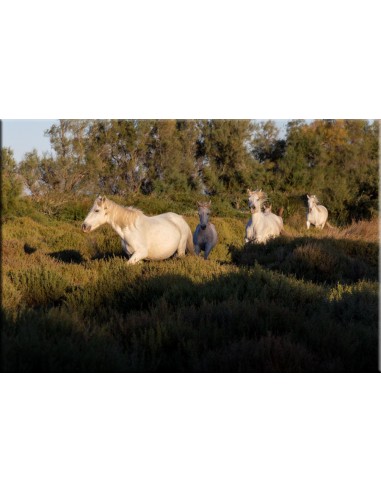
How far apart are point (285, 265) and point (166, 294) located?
129 inches

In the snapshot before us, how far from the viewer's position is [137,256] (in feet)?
24.1

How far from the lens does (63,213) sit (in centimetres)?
725

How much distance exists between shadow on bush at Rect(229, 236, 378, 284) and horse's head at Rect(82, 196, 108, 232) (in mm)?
2366

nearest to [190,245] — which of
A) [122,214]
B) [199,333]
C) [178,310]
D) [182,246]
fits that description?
[182,246]

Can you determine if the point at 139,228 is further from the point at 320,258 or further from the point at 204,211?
the point at 320,258

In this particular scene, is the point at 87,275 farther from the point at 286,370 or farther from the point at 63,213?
the point at 286,370

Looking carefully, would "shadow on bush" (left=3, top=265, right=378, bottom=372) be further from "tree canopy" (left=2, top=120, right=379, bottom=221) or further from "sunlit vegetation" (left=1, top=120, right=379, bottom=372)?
"tree canopy" (left=2, top=120, right=379, bottom=221)

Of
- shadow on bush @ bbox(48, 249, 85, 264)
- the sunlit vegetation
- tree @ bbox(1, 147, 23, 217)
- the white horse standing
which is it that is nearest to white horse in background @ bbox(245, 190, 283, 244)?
the sunlit vegetation

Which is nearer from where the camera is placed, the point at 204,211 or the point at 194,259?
the point at 194,259

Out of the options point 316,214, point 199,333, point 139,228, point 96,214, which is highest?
point 316,214

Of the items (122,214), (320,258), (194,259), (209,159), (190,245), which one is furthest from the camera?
(190,245)

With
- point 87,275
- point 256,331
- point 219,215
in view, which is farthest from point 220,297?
point 219,215

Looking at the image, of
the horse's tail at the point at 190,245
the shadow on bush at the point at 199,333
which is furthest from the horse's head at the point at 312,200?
the shadow on bush at the point at 199,333

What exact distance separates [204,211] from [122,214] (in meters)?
1.72
